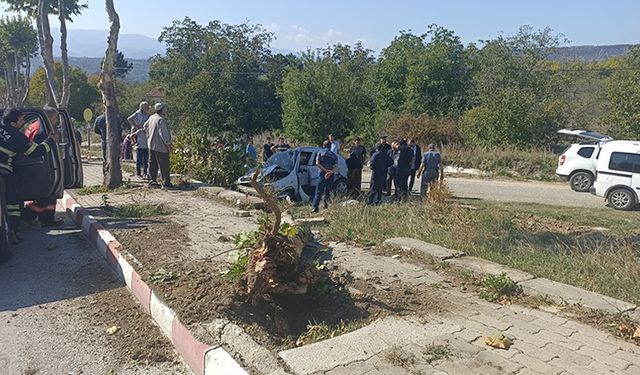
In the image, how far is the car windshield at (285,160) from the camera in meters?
12.9

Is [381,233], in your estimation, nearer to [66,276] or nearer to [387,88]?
[66,276]

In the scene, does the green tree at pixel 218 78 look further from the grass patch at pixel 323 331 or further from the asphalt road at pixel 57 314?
the grass patch at pixel 323 331

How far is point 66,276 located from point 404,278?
12.3 ft

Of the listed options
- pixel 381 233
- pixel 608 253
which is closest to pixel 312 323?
pixel 381 233

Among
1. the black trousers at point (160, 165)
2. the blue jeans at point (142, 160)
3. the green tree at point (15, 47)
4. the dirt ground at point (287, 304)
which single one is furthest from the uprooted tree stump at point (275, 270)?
the green tree at point (15, 47)

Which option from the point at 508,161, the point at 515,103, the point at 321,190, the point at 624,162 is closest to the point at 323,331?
the point at 321,190

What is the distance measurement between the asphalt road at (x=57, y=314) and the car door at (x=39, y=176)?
690 mm

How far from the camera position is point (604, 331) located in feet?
13.1

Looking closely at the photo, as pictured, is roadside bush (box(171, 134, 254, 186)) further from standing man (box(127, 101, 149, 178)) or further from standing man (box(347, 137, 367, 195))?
standing man (box(347, 137, 367, 195))

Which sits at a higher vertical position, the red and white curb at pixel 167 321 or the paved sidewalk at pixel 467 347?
the paved sidewalk at pixel 467 347

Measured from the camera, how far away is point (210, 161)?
12.7 meters

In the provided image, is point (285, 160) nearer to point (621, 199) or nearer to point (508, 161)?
point (621, 199)

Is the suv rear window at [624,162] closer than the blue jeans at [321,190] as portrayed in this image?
No

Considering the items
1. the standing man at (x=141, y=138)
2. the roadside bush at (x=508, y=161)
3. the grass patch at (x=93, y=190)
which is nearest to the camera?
the grass patch at (x=93, y=190)
